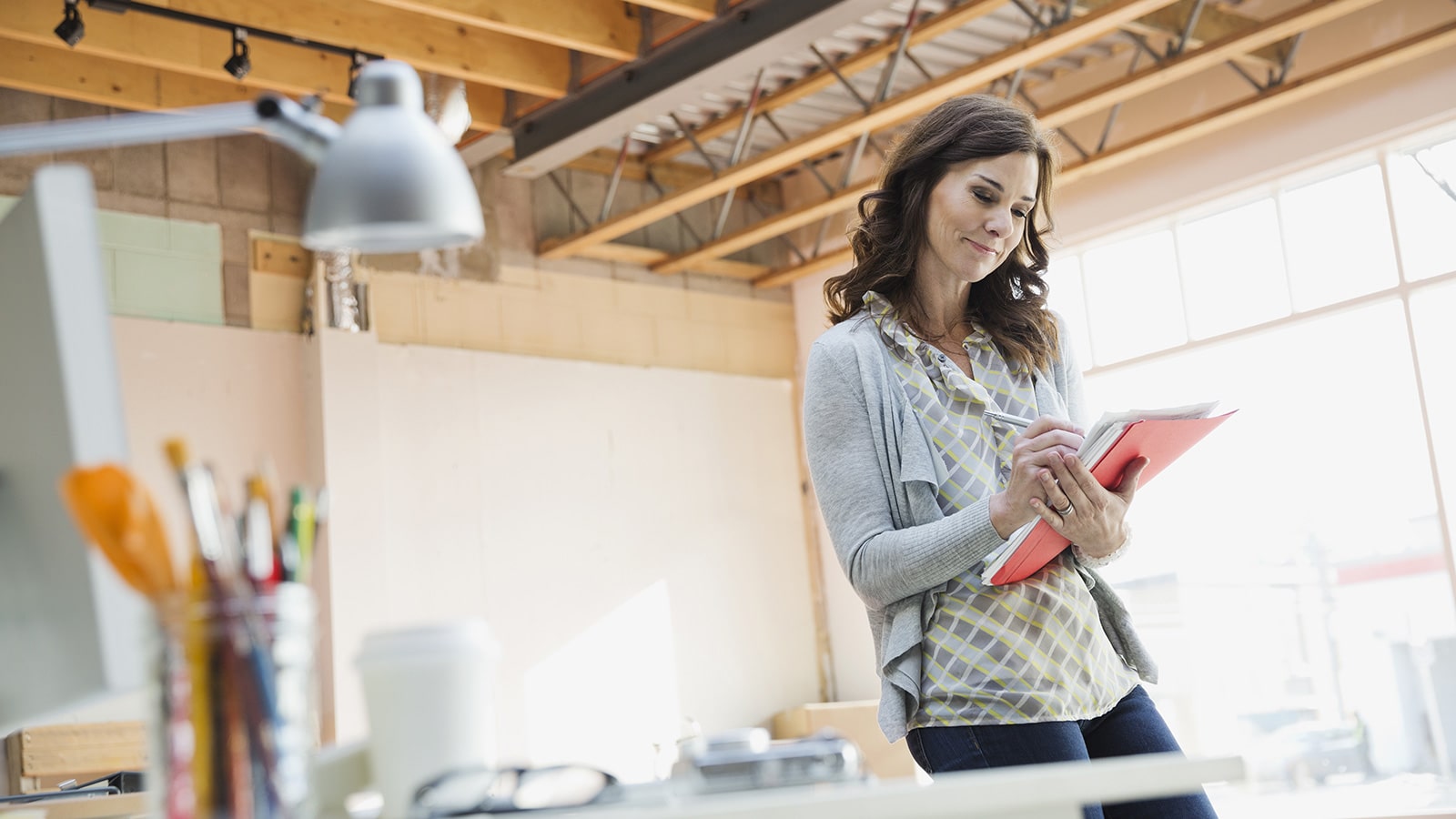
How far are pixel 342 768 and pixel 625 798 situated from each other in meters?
0.19

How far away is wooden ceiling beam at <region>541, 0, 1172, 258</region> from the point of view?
5.21m

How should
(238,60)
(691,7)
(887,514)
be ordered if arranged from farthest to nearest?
(691,7)
(238,60)
(887,514)

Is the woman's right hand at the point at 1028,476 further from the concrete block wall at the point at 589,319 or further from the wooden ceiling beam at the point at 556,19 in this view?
the concrete block wall at the point at 589,319

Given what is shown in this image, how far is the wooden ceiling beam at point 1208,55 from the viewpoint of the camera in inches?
211

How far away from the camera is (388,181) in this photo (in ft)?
3.52

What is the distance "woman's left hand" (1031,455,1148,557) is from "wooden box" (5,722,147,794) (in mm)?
4718

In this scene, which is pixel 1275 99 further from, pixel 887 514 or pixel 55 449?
pixel 55 449

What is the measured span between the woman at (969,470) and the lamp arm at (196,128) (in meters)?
0.83

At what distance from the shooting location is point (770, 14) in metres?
5.45

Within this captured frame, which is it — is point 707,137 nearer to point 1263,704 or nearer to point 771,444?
point 771,444

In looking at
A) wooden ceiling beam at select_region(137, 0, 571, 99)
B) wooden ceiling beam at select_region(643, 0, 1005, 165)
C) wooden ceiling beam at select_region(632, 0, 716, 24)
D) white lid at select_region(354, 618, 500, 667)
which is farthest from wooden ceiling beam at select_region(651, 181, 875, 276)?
white lid at select_region(354, 618, 500, 667)

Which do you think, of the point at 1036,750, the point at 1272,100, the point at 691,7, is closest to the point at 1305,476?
the point at 1272,100

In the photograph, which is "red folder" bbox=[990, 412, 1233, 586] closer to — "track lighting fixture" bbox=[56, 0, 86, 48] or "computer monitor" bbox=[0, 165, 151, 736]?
"computer monitor" bbox=[0, 165, 151, 736]

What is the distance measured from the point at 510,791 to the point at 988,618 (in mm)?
938
